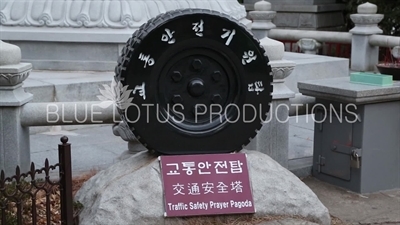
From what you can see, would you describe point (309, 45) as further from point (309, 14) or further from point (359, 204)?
point (359, 204)

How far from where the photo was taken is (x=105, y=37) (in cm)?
894

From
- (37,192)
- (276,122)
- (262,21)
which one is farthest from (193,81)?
(262,21)

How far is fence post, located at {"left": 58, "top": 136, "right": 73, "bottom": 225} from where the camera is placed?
440 cm

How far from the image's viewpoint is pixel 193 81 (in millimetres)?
4809

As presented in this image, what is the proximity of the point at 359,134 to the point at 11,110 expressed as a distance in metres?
2.94

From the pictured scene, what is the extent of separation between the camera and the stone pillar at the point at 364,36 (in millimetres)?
13344

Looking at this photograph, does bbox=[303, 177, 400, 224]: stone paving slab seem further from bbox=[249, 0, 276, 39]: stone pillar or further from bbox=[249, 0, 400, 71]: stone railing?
bbox=[249, 0, 276, 39]: stone pillar

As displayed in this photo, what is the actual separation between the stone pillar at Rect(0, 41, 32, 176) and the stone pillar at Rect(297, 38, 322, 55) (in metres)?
9.02

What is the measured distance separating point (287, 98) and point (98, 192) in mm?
2209

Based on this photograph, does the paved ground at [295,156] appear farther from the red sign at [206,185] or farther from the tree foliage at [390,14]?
the tree foliage at [390,14]

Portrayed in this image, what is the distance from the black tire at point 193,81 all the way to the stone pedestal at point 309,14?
13.6 m

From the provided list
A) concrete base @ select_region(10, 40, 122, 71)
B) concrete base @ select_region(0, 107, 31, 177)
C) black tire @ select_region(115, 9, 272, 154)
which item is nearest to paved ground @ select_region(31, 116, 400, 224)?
concrete base @ select_region(0, 107, 31, 177)

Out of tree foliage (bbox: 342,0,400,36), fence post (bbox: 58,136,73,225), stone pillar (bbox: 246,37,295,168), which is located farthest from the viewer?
tree foliage (bbox: 342,0,400,36)

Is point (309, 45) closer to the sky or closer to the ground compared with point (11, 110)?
closer to the ground
